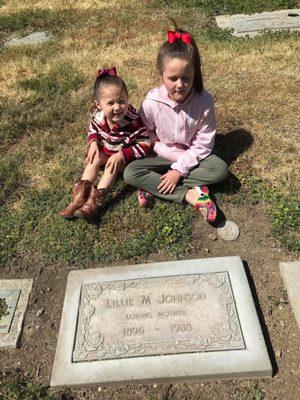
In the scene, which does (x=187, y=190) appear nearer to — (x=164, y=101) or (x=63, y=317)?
(x=164, y=101)

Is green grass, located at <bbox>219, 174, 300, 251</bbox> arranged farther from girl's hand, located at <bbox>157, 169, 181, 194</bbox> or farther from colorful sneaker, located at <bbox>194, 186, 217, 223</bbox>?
girl's hand, located at <bbox>157, 169, 181, 194</bbox>

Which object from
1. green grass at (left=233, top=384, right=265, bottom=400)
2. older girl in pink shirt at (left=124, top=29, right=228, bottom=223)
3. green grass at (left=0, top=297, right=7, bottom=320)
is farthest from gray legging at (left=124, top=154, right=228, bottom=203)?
green grass at (left=233, top=384, right=265, bottom=400)

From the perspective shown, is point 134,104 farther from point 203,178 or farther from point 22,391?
point 22,391

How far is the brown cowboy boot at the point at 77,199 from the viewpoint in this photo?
10.9 ft

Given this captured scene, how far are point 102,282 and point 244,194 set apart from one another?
1.42 meters

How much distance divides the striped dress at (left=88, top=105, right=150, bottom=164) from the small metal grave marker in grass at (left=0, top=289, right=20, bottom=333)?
135cm

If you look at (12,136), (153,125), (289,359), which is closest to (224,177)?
(153,125)

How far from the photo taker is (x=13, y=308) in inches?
111

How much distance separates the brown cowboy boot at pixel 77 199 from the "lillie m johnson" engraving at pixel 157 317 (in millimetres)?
755

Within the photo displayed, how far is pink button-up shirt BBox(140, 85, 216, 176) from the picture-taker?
3.21 meters

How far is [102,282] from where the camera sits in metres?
2.77

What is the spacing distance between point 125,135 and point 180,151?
0.48 metres

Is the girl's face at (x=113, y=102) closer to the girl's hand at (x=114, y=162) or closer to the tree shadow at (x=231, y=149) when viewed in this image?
the girl's hand at (x=114, y=162)

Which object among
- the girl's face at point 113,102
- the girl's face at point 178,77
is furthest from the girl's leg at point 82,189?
the girl's face at point 178,77
